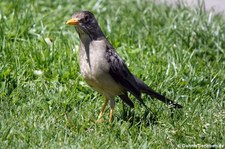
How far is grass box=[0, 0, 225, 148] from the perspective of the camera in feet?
20.3

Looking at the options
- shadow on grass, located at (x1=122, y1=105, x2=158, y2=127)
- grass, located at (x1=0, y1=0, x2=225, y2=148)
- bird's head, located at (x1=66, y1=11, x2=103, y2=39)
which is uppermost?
bird's head, located at (x1=66, y1=11, x2=103, y2=39)

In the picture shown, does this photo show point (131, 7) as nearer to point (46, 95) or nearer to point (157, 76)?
point (157, 76)

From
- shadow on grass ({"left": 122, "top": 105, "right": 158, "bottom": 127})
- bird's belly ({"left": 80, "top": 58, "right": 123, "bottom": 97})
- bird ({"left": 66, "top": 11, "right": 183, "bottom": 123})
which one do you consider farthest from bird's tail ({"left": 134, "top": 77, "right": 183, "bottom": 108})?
bird's belly ({"left": 80, "top": 58, "right": 123, "bottom": 97})

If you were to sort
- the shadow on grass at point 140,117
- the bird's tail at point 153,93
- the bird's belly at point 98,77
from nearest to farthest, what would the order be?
the bird's belly at point 98,77, the shadow on grass at point 140,117, the bird's tail at point 153,93

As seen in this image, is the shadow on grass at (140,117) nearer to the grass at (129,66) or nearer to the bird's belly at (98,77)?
the grass at (129,66)

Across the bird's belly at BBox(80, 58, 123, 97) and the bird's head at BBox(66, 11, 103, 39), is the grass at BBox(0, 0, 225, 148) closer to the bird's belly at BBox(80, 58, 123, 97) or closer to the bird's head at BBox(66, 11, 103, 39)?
the bird's belly at BBox(80, 58, 123, 97)

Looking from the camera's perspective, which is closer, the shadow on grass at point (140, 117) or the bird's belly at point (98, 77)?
the bird's belly at point (98, 77)

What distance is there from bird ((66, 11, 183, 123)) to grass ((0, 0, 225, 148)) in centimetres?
27

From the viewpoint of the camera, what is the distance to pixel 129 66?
25.9ft

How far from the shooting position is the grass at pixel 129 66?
20.3 feet

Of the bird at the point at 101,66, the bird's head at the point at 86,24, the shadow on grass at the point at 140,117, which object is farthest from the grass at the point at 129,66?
the bird's head at the point at 86,24

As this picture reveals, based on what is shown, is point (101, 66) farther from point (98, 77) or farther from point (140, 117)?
point (140, 117)

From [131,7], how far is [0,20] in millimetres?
2332

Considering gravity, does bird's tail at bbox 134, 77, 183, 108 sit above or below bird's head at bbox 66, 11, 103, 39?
below
